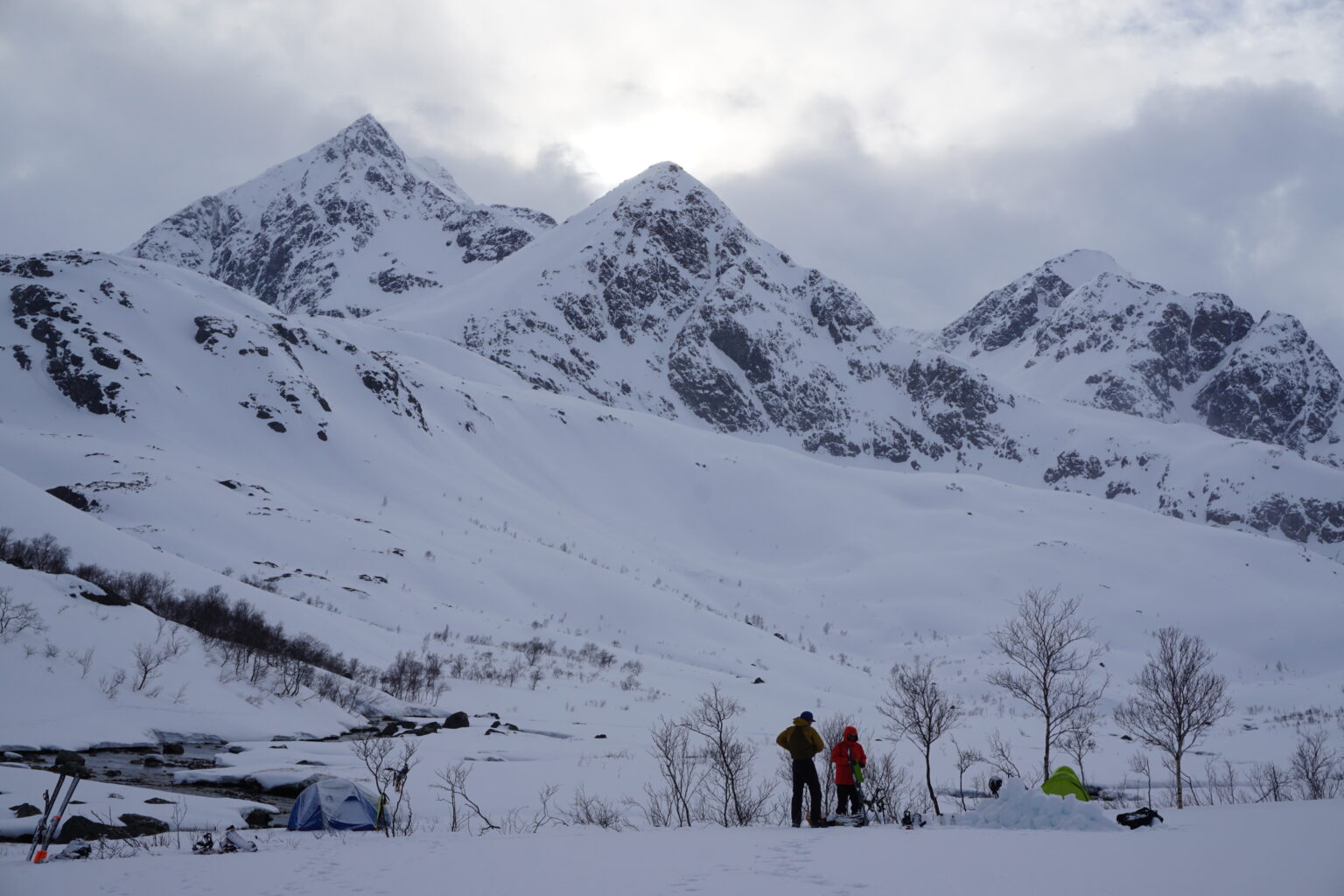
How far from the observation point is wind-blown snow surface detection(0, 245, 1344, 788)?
29.7 meters

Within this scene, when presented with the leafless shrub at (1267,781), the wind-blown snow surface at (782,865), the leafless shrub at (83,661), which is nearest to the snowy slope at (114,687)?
the leafless shrub at (83,661)

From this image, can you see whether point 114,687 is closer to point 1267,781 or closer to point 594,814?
point 594,814

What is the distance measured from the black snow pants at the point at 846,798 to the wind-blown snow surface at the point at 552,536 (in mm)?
10347

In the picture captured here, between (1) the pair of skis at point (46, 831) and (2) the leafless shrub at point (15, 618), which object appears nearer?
(1) the pair of skis at point (46, 831)

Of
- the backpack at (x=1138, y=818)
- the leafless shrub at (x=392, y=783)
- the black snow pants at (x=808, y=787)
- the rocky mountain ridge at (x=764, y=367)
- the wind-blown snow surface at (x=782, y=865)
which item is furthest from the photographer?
the rocky mountain ridge at (x=764, y=367)

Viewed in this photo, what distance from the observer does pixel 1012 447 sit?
17225cm

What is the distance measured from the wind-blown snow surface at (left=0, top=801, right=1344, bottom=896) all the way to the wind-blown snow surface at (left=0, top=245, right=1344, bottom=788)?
8604mm

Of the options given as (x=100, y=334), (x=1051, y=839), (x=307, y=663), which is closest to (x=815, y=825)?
(x=1051, y=839)

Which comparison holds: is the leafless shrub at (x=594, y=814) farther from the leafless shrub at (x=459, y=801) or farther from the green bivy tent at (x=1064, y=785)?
the green bivy tent at (x=1064, y=785)

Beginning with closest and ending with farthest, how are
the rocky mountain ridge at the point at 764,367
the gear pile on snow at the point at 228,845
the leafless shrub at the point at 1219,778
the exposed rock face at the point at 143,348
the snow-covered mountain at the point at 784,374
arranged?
1. the gear pile on snow at the point at 228,845
2. the leafless shrub at the point at 1219,778
3. the exposed rock face at the point at 143,348
4. the snow-covered mountain at the point at 784,374
5. the rocky mountain ridge at the point at 764,367

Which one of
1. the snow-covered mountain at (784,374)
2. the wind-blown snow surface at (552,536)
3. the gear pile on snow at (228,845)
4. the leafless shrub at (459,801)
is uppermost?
the snow-covered mountain at (784,374)

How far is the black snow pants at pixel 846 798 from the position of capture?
38.9ft

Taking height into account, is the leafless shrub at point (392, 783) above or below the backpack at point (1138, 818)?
below

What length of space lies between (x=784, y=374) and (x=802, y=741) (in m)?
166
